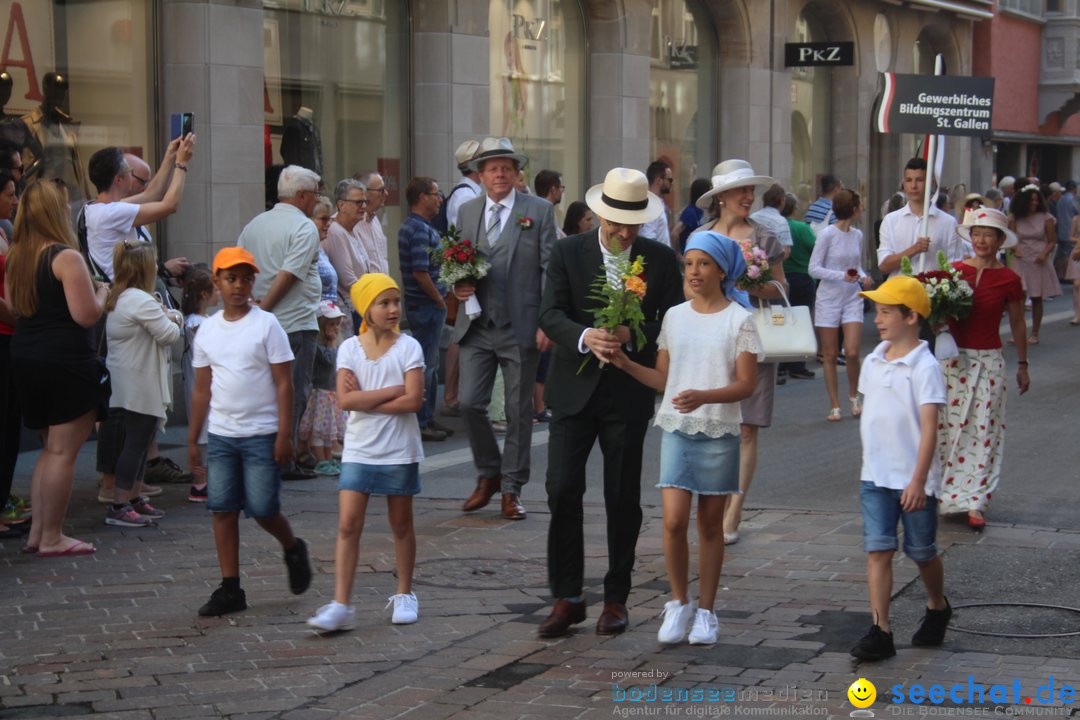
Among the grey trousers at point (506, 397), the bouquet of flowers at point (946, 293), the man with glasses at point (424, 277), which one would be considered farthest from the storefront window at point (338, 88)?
the bouquet of flowers at point (946, 293)

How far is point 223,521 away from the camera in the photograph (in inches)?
291

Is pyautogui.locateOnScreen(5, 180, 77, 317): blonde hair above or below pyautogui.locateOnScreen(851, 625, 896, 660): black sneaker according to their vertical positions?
above

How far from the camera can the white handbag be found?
9.73 m

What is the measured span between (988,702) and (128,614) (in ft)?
12.2

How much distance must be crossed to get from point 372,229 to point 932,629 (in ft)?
22.8

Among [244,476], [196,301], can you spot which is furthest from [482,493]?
[244,476]

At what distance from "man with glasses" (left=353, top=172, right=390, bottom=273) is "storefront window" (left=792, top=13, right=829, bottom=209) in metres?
14.6

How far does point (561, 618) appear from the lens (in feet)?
22.6

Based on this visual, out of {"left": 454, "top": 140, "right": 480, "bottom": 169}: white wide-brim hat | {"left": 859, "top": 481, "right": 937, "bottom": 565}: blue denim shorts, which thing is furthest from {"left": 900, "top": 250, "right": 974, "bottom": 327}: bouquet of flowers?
{"left": 454, "top": 140, "right": 480, "bottom": 169}: white wide-brim hat

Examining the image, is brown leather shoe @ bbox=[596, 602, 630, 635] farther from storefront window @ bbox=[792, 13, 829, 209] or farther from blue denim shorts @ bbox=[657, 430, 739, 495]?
storefront window @ bbox=[792, 13, 829, 209]

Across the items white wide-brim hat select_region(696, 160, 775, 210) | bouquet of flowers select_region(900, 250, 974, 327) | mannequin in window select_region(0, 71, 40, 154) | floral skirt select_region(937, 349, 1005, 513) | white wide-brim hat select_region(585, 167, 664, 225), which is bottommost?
floral skirt select_region(937, 349, 1005, 513)

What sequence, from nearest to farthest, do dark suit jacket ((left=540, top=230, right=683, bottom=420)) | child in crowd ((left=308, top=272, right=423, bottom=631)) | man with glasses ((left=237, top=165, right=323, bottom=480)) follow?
1. dark suit jacket ((left=540, top=230, right=683, bottom=420))
2. child in crowd ((left=308, top=272, right=423, bottom=631))
3. man with glasses ((left=237, top=165, right=323, bottom=480))

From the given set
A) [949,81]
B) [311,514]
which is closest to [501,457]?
[311,514]

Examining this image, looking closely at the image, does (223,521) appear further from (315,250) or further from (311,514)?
(315,250)
